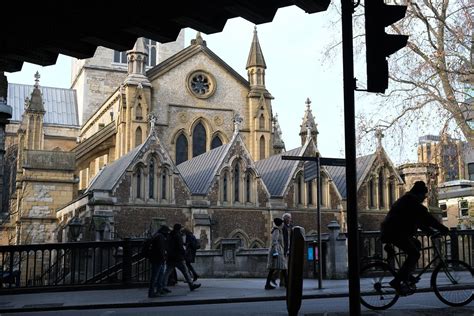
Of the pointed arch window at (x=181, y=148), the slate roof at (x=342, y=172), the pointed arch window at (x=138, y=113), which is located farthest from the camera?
the pointed arch window at (x=181, y=148)

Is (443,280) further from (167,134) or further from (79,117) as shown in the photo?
(79,117)

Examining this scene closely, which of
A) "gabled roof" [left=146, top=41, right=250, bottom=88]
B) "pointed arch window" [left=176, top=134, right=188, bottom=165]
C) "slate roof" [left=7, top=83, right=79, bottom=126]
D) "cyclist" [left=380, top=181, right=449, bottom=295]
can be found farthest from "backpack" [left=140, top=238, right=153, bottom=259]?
"slate roof" [left=7, top=83, right=79, bottom=126]

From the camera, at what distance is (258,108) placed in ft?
135

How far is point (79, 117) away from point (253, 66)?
25006 mm

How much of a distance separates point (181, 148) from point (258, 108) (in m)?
5.64

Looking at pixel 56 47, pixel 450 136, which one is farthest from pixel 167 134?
pixel 56 47

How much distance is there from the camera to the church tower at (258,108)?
133 ft

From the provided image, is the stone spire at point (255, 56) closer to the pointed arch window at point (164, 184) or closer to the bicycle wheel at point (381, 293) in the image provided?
the pointed arch window at point (164, 184)

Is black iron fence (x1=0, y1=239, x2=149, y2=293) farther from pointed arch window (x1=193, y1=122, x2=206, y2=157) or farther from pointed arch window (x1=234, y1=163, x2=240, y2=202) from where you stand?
pointed arch window (x1=193, y1=122, x2=206, y2=157)

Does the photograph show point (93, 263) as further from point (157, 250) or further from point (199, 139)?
point (199, 139)

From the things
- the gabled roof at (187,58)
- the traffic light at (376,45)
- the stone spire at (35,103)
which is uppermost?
the gabled roof at (187,58)

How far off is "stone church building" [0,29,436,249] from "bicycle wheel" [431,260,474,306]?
1523cm

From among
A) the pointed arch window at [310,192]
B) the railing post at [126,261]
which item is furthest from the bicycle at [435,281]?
the pointed arch window at [310,192]

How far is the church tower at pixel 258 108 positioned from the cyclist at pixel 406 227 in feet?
104
